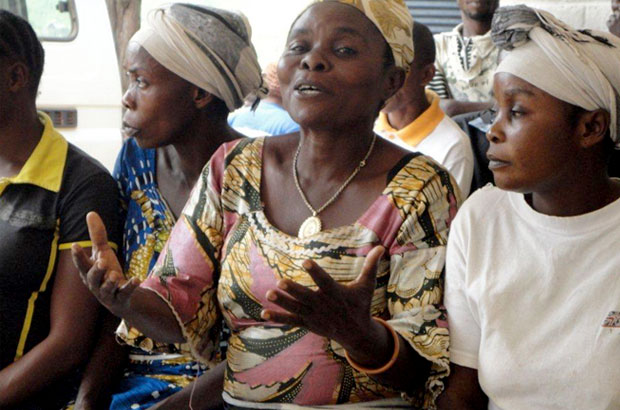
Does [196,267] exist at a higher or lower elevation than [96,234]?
lower

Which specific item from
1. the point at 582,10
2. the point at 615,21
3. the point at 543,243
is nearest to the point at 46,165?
the point at 543,243

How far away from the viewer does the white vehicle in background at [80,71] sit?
17.6ft

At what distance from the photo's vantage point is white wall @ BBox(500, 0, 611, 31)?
17.1ft

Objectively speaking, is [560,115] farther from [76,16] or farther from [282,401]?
[76,16]

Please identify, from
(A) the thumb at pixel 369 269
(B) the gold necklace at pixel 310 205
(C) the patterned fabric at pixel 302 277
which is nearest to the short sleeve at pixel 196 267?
(C) the patterned fabric at pixel 302 277

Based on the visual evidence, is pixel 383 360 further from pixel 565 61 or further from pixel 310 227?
pixel 565 61

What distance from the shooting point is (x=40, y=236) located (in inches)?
103

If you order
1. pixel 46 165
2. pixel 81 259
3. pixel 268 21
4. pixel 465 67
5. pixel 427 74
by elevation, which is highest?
pixel 81 259

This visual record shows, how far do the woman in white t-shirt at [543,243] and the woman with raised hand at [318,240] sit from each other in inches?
3.6

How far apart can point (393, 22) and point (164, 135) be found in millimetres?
861

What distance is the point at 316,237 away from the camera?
2188 millimetres

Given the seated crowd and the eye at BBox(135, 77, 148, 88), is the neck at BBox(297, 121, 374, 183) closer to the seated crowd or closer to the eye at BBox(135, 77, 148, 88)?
the seated crowd

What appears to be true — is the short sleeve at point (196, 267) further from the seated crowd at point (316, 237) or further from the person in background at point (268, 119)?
the person in background at point (268, 119)

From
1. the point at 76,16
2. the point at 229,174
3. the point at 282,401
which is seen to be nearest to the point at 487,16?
the point at 76,16
